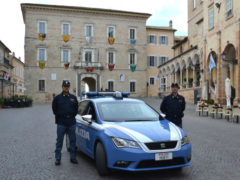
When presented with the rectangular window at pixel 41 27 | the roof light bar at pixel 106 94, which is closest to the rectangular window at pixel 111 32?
the rectangular window at pixel 41 27

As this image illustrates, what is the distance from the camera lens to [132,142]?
4.66 metres

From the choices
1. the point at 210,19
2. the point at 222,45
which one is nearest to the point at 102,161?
the point at 222,45

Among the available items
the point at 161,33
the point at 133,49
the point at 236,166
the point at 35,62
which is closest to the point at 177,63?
the point at 133,49

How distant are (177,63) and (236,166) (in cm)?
3226

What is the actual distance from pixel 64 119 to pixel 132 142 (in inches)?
79.5

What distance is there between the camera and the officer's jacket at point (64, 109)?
606 cm

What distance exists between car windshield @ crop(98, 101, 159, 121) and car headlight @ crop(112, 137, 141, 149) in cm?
98

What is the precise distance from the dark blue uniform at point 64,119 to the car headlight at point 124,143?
1655 millimetres

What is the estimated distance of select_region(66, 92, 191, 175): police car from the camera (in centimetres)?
462

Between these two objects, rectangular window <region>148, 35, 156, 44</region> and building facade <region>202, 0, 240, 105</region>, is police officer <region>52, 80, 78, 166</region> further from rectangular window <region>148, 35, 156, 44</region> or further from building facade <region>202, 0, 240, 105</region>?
rectangular window <region>148, 35, 156, 44</region>

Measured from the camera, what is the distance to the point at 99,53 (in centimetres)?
4644

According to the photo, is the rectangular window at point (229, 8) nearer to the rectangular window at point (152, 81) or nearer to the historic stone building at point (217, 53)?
the historic stone building at point (217, 53)

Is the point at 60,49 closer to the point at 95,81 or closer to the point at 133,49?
the point at 95,81

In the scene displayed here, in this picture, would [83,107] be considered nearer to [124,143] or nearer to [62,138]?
[62,138]
